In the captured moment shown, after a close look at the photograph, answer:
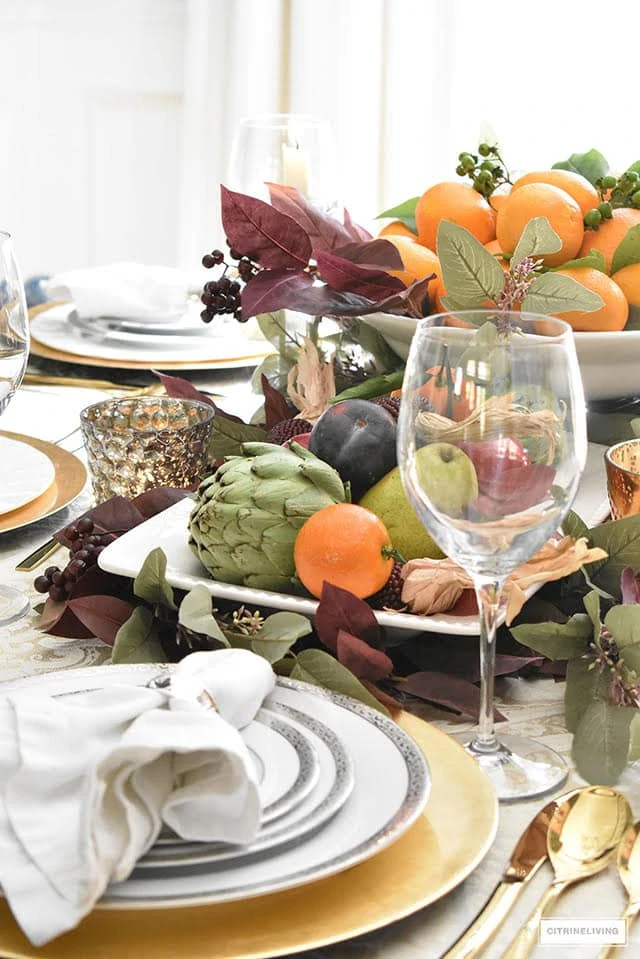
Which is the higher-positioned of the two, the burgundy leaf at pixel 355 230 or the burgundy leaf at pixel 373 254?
the burgundy leaf at pixel 355 230

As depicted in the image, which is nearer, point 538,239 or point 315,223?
point 538,239

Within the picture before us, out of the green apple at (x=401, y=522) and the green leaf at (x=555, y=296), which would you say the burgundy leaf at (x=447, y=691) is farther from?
the green leaf at (x=555, y=296)

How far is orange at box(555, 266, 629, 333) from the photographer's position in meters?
0.98

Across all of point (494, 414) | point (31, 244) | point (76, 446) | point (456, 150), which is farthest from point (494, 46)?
point (494, 414)

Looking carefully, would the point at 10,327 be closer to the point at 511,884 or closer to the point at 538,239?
the point at 538,239

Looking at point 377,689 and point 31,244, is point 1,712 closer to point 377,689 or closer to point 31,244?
point 377,689

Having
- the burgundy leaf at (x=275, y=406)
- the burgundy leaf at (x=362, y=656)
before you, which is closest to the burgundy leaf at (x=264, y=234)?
the burgundy leaf at (x=275, y=406)

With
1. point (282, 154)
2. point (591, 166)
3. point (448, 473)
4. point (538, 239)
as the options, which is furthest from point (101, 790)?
point (282, 154)

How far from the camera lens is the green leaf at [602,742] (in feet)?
1.99

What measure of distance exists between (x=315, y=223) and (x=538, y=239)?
24 centimetres

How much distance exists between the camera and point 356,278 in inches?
39.5

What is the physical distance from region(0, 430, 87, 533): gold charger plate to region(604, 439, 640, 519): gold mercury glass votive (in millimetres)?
421

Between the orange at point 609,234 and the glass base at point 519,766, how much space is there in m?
0.53

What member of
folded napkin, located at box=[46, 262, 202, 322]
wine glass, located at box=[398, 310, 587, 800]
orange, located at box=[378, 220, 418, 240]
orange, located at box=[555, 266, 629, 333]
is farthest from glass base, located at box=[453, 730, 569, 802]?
folded napkin, located at box=[46, 262, 202, 322]
